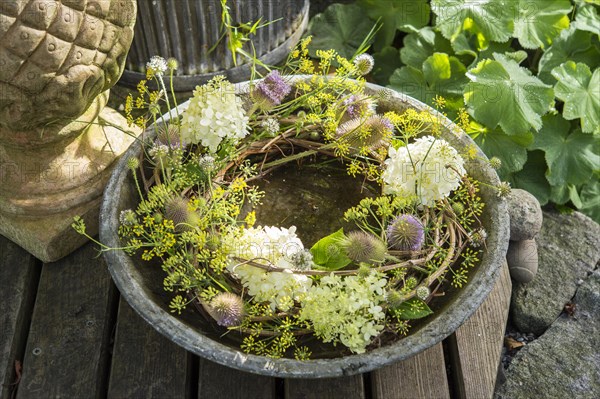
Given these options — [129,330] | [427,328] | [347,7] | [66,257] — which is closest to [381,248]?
[427,328]

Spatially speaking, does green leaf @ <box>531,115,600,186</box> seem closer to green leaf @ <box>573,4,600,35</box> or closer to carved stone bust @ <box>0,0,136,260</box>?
green leaf @ <box>573,4,600,35</box>

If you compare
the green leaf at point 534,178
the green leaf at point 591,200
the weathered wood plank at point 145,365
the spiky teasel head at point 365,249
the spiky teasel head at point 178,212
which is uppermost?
the spiky teasel head at point 178,212

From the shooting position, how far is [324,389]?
5.31 feet

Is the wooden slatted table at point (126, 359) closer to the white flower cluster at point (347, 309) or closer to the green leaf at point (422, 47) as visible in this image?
the white flower cluster at point (347, 309)

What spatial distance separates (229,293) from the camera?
1445mm

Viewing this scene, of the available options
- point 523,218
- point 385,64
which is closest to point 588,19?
point 385,64

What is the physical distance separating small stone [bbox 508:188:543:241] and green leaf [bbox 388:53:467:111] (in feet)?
1.40

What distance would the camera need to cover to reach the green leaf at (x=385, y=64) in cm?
247

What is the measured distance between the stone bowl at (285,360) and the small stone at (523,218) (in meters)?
0.33

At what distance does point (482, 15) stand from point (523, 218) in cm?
71

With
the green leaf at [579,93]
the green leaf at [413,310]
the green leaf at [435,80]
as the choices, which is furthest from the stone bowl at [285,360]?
the green leaf at [579,93]

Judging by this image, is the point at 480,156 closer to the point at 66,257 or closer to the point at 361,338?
the point at 361,338

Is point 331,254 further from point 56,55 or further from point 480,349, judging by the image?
point 56,55

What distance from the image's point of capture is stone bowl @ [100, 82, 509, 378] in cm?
135
